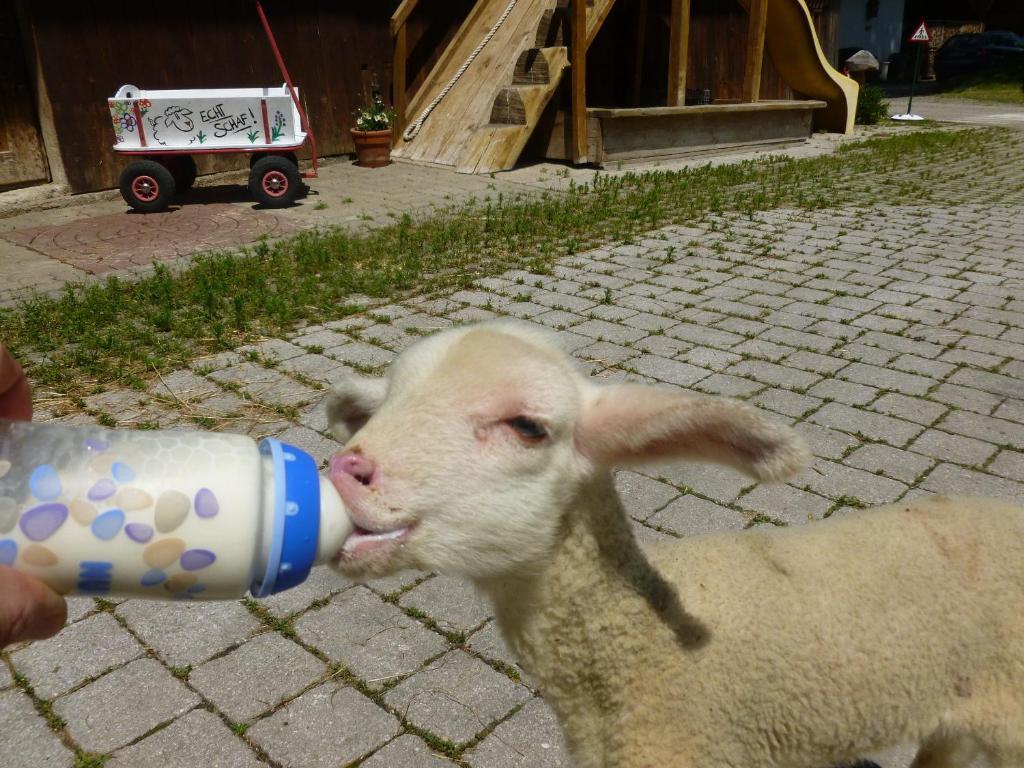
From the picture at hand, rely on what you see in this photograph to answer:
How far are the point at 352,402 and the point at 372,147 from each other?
10250 millimetres

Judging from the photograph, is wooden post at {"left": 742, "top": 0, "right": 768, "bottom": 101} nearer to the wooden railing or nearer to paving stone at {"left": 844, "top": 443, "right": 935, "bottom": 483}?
the wooden railing

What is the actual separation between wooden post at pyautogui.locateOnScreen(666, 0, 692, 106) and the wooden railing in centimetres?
393

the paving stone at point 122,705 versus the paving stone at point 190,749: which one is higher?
the paving stone at point 122,705

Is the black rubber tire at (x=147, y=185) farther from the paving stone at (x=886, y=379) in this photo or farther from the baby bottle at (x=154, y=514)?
the baby bottle at (x=154, y=514)

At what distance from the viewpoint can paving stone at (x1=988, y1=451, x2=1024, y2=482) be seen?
3.88 m

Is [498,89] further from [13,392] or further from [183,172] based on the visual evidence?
[13,392]

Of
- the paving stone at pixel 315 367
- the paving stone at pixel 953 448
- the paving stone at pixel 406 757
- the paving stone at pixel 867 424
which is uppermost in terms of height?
the paving stone at pixel 315 367

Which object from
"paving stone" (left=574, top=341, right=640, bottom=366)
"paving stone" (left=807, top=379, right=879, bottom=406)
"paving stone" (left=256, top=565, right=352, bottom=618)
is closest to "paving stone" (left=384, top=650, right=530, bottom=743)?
"paving stone" (left=256, top=565, right=352, bottom=618)

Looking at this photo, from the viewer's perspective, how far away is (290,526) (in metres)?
1.42

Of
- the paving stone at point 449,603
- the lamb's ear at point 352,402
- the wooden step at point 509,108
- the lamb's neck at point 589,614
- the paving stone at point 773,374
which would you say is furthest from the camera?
the wooden step at point 509,108

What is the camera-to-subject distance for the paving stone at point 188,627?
114 inches

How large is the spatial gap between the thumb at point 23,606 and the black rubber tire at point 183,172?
9.47m

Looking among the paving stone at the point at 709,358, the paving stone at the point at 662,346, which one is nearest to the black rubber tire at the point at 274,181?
the paving stone at the point at 662,346

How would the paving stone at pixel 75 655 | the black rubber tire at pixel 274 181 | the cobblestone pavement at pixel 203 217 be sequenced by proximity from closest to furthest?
the paving stone at pixel 75 655, the cobblestone pavement at pixel 203 217, the black rubber tire at pixel 274 181
